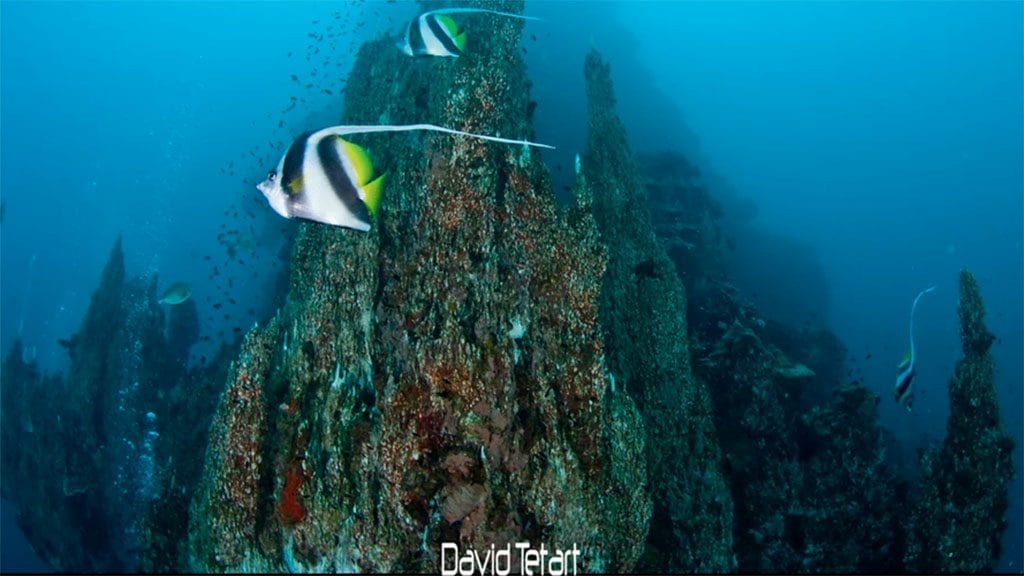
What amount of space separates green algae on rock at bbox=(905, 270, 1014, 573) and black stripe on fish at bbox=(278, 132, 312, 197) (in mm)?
7421

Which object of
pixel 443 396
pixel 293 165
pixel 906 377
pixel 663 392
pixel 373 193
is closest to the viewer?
pixel 293 165

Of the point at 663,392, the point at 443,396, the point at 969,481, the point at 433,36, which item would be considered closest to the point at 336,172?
the point at 433,36

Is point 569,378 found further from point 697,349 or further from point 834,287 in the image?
point 834,287

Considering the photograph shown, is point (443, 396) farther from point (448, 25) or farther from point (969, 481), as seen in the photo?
point (969, 481)

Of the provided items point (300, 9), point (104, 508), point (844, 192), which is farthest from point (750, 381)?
point (300, 9)

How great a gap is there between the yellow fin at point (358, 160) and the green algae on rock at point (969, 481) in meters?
7.20

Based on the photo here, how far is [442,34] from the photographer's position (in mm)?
3545

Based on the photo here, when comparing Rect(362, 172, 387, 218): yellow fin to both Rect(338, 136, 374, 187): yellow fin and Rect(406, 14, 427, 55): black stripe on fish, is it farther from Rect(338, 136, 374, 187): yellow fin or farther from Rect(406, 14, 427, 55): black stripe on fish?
Rect(406, 14, 427, 55): black stripe on fish

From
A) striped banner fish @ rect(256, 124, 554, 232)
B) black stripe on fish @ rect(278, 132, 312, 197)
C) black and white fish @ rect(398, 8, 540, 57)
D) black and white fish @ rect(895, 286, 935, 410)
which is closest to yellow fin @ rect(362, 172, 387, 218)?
striped banner fish @ rect(256, 124, 554, 232)

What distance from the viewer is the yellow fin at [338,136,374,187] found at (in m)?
1.97

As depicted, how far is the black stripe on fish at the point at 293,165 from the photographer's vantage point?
1.95 m

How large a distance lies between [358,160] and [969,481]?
7.79 m

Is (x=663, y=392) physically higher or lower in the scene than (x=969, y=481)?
higher

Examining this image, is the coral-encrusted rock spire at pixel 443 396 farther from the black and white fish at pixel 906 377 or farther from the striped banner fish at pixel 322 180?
the black and white fish at pixel 906 377
